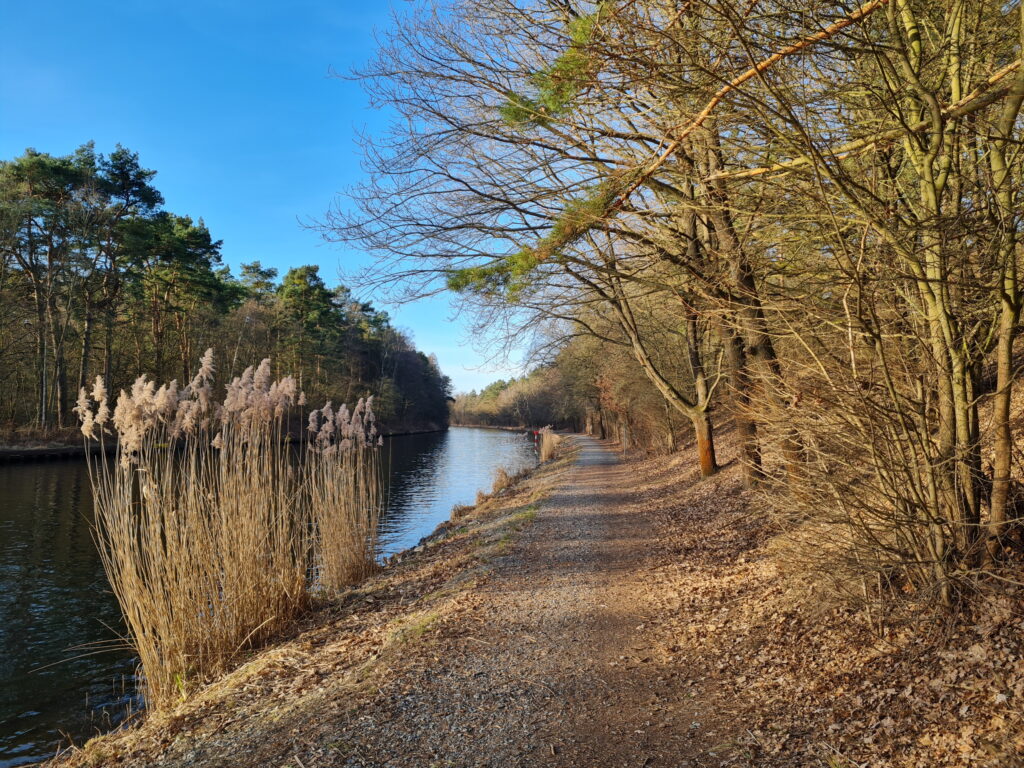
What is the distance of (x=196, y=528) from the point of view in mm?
5105

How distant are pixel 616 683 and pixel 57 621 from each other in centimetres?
722

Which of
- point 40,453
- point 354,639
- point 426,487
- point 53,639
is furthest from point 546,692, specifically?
point 40,453

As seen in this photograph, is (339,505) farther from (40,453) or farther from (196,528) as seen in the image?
(40,453)

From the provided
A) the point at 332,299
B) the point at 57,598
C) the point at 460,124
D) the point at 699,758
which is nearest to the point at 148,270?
the point at 332,299

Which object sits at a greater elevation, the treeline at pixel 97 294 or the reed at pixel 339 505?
the treeline at pixel 97 294

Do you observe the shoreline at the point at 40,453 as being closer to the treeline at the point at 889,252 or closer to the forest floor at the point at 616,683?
the forest floor at the point at 616,683

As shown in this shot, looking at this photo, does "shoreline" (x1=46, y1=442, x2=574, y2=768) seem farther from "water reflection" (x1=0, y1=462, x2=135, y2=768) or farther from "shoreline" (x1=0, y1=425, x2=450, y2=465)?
"shoreline" (x1=0, y1=425, x2=450, y2=465)

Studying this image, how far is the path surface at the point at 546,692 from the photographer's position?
10.1 ft

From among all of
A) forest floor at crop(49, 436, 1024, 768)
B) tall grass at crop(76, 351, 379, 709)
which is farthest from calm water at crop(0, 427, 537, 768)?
forest floor at crop(49, 436, 1024, 768)

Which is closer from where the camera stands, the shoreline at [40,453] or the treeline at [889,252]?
the treeline at [889,252]

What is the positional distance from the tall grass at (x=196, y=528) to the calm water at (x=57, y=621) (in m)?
0.89

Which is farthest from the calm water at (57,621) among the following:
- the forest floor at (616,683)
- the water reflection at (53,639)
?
the forest floor at (616,683)

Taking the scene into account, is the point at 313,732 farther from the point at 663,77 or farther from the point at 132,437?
the point at 663,77

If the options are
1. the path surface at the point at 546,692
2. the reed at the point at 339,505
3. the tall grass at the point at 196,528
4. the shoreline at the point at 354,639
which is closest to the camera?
the path surface at the point at 546,692
